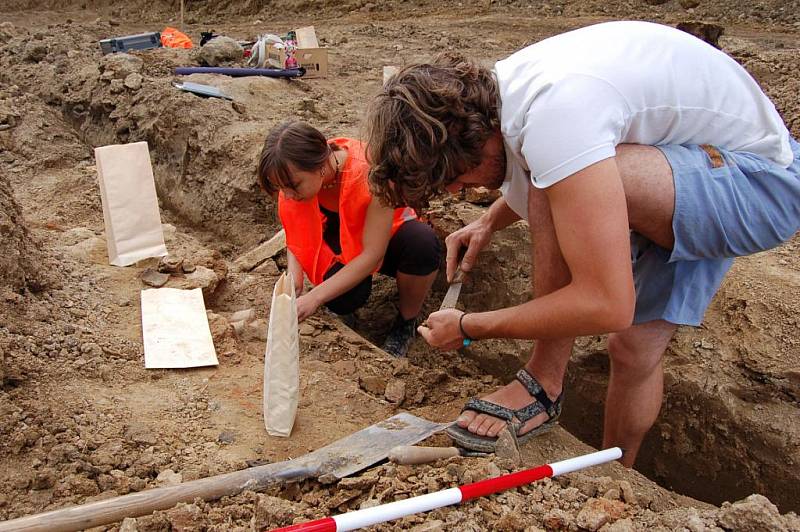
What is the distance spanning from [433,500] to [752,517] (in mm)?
711

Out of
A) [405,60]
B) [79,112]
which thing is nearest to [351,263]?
[79,112]

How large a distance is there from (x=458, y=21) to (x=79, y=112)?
14.6ft

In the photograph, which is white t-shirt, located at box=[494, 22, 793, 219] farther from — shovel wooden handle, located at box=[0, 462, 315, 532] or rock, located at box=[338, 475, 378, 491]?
shovel wooden handle, located at box=[0, 462, 315, 532]

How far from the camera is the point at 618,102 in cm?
164

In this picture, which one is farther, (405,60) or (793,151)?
(405,60)

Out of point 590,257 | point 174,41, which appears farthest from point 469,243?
point 174,41

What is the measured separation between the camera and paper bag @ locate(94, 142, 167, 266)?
10.1 ft

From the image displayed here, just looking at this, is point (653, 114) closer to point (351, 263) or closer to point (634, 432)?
point (634, 432)

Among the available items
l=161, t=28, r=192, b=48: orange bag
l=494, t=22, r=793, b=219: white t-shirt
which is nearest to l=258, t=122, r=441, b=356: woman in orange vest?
l=494, t=22, r=793, b=219: white t-shirt

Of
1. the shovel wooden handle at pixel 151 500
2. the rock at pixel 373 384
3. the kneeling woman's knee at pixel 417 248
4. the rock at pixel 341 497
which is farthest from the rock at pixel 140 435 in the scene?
the kneeling woman's knee at pixel 417 248

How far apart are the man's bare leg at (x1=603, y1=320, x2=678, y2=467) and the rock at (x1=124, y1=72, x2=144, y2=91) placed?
383cm

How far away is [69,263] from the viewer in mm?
2990

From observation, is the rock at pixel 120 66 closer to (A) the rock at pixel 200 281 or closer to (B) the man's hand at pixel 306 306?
(A) the rock at pixel 200 281

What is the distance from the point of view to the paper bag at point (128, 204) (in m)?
3.09
